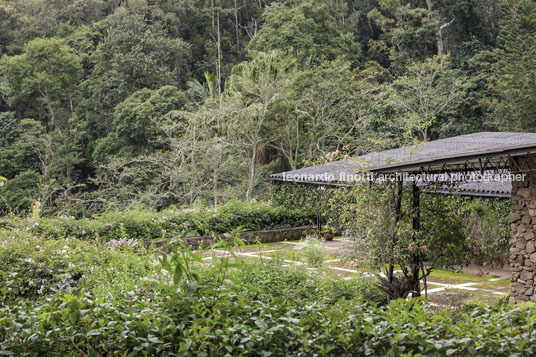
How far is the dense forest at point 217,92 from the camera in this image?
20.6 metres

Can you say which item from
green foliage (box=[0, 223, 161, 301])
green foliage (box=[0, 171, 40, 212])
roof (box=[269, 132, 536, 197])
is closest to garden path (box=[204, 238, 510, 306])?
roof (box=[269, 132, 536, 197])

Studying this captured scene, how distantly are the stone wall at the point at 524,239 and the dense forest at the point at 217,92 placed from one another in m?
10.7

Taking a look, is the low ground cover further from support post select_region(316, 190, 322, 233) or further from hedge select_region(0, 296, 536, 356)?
support post select_region(316, 190, 322, 233)

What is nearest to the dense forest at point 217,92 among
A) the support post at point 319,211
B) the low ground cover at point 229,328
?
the support post at point 319,211

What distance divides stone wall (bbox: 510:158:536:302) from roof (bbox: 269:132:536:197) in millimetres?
369

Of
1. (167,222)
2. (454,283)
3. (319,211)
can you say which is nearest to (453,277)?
(454,283)

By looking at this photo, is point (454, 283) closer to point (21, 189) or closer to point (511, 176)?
point (511, 176)

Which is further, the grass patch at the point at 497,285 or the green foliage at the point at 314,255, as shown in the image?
the grass patch at the point at 497,285

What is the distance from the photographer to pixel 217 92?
2934cm

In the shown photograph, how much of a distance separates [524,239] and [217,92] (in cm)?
2394

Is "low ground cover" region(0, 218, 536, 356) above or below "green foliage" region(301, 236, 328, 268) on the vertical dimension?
above

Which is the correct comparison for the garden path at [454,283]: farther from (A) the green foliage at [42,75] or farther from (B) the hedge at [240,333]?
(A) the green foliage at [42,75]

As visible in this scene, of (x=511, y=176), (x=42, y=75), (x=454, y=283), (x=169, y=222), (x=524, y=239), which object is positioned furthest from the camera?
(x=42, y=75)

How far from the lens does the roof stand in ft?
19.4
